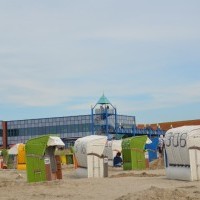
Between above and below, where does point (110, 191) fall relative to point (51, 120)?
below

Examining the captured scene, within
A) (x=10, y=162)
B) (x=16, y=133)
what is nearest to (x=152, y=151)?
(x=10, y=162)

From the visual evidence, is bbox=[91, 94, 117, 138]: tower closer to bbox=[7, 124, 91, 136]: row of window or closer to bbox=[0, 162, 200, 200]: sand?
bbox=[7, 124, 91, 136]: row of window

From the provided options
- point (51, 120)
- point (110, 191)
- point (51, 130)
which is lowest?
point (110, 191)

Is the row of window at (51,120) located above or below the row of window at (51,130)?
above

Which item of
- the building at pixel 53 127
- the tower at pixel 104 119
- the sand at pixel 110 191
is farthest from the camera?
the building at pixel 53 127

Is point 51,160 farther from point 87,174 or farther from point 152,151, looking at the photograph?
point 152,151

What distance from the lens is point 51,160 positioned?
2158 cm

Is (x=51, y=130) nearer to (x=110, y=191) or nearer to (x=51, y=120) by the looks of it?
(x=51, y=120)

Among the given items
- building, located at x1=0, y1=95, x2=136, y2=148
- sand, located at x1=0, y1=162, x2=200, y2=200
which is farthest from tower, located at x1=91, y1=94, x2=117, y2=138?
sand, located at x1=0, y1=162, x2=200, y2=200

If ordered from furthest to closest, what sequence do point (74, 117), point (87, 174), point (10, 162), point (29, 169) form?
point (74, 117)
point (10, 162)
point (87, 174)
point (29, 169)

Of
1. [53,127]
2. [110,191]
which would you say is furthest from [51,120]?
[110,191]

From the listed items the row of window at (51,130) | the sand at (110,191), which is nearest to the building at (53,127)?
the row of window at (51,130)

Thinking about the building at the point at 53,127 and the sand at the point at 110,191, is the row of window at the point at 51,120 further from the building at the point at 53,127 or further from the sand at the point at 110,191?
the sand at the point at 110,191

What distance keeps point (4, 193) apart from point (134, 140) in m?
12.8
